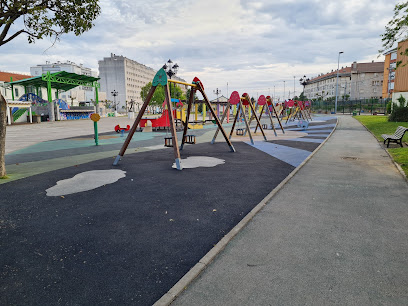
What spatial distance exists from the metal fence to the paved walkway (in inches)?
2199

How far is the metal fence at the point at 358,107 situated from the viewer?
5725 centimetres

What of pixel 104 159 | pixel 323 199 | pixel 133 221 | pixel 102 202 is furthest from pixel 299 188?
pixel 104 159

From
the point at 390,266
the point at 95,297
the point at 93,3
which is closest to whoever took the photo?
the point at 95,297

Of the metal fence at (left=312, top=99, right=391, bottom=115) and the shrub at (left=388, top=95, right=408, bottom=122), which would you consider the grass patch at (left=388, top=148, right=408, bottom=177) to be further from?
the metal fence at (left=312, top=99, right=391, bottom=115)

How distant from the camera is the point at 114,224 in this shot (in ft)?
14.6

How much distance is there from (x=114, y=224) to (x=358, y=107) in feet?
236

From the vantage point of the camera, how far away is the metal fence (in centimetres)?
5725

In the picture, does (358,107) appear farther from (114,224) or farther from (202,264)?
(202,264)

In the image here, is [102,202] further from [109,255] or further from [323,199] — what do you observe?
[323,199]

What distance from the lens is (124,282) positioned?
2936 millimetres

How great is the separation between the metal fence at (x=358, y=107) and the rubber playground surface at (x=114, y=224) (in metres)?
56.3

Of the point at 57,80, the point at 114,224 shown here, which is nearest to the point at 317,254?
the point at 114,224

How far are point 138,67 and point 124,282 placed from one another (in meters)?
141

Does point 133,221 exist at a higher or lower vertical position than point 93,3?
lower
